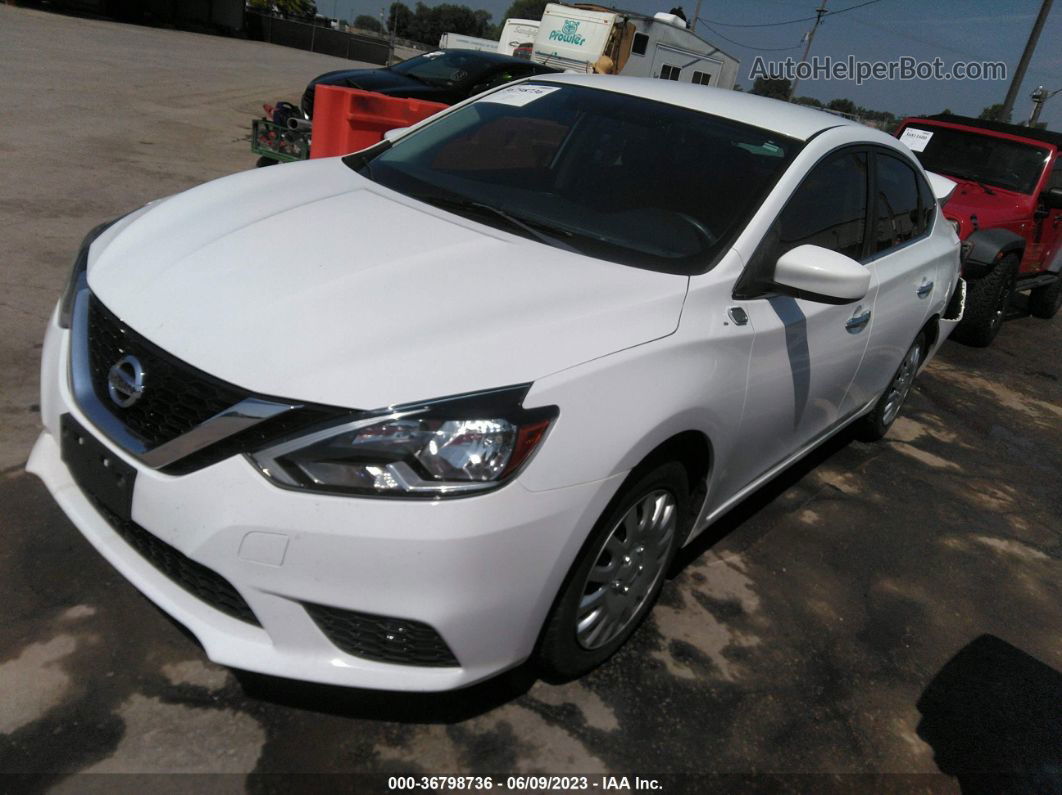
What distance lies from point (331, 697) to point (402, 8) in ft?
352

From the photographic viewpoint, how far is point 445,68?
10.4 metres

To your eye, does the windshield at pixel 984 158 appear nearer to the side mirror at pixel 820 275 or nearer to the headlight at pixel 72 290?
the side mirror at pixel 820 275

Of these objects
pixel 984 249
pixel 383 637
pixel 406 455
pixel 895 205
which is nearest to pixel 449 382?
pixel 406 455

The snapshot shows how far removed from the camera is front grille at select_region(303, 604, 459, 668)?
76.7 inches

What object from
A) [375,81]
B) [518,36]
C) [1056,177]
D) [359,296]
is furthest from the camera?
[518,36]

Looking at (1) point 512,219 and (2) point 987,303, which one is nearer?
(1) point 512,219

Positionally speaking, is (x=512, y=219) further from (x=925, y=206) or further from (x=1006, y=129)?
(x=1006, y=129)

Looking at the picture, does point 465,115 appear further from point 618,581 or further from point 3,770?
point 3,770

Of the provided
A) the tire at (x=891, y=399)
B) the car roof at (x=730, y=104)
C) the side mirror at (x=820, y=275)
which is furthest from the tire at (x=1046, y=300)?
the side mirror at (x=820, y=275)

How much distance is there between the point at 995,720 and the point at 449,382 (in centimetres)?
223

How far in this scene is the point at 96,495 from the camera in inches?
84.5

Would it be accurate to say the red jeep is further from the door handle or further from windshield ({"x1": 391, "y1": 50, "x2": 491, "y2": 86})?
windshield ({"x1": 391, "y1": 50, "x2": 491, "y2": 86})

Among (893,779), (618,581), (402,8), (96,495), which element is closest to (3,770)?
(96,495)

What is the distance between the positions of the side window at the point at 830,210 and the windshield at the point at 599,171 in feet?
0.46
